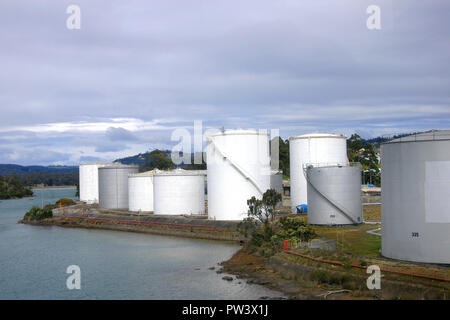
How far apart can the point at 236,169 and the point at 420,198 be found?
711 inches

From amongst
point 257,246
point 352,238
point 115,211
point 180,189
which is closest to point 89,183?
point 115,211

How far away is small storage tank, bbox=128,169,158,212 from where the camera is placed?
45.2 m

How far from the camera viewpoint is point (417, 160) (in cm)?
1605

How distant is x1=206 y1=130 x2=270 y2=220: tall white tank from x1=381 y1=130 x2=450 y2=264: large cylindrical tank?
54.8ft

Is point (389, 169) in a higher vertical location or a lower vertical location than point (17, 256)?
higher

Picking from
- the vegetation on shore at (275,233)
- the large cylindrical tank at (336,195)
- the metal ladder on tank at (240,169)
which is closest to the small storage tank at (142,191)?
the metal ladder on tank at (240,169)

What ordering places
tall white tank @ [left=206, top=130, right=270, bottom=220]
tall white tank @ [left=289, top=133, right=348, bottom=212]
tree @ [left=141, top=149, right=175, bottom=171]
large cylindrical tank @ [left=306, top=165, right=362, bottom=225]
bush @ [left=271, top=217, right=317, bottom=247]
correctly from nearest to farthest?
bush @ [left=271, top=217, right=317, bottom=247], large cylindrical tank @ [left=306, top=165, right=362, bottom=225], tall white tank @ [left=206, top=130, right=270, bottom=220], tall white tank @ [left=289, top=133, right=348, bottom=212], tree @ [left=141, top=149, right=175, bottom=171]

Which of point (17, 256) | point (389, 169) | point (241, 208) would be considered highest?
point (389, 169)

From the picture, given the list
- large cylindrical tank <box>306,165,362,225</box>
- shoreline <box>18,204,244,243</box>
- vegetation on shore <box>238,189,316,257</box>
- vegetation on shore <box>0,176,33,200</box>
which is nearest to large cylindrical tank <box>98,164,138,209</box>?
shoreline <box>18,204,244,243</box>

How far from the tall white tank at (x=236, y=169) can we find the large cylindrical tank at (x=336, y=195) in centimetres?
582

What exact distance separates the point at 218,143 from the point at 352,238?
13.3 meters

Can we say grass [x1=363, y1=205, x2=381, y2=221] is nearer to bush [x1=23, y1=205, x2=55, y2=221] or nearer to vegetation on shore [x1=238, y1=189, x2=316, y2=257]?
vegetation on shore [x1=238, y1=189, x2=316, y2=257]

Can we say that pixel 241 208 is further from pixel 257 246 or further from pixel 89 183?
pixel 89 183

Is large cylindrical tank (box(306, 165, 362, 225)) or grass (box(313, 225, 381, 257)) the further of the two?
large cylindrical tank (box(306, 165, 362, 225))
